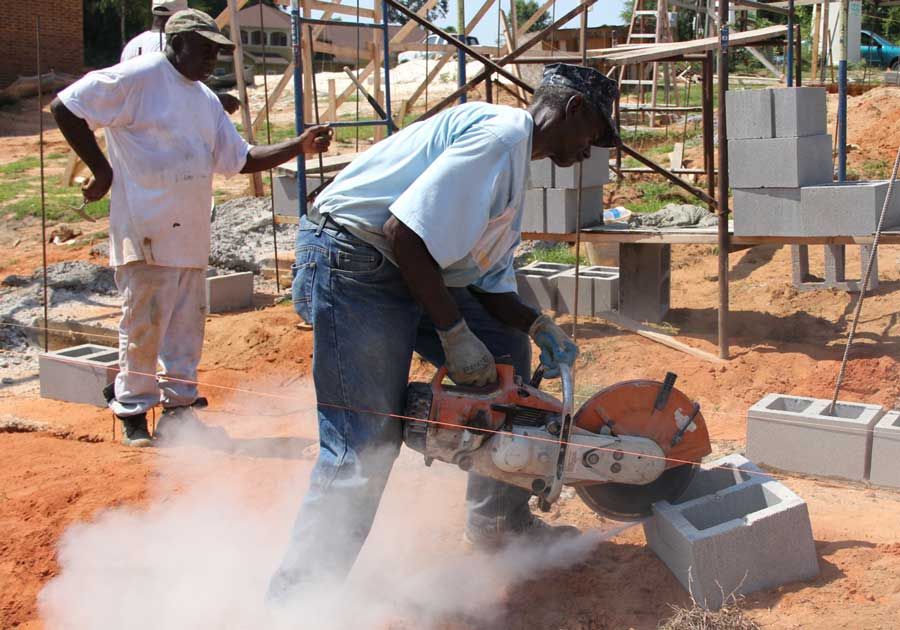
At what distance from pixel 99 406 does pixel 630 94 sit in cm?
1937

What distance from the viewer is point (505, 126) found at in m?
2.71

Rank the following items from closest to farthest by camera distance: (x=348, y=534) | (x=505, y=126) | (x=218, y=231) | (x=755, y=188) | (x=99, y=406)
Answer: (x=505, y=126), (x=348, y=534), (x=99, y=406), (x=755, y=188), (x=218, y=231)

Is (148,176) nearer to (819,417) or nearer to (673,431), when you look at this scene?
(673,431)

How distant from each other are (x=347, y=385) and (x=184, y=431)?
7.86 ft

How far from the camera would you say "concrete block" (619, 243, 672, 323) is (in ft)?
24.2

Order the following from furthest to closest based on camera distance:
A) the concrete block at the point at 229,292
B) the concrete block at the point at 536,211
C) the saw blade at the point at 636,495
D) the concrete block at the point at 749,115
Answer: the concrete block at the point at 229,292
the concrete block at the point at 536,211
the concrete block at the point at 749,115
the saw blade at the point at 636,495

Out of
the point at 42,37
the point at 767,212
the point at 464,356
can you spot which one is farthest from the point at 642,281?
the point at 42,37

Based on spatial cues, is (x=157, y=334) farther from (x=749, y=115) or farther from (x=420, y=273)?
(x=749, y=115)

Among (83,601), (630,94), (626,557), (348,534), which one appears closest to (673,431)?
(626,557)

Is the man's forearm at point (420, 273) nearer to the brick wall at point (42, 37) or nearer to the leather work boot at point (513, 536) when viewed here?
the leather work boot at point (513, 536)

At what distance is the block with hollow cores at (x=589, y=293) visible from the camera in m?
7.62

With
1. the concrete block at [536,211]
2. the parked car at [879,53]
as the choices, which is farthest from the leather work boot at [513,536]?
the parked car at [879,53]

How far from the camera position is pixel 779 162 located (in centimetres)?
614

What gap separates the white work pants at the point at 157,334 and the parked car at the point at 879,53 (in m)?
20.5
